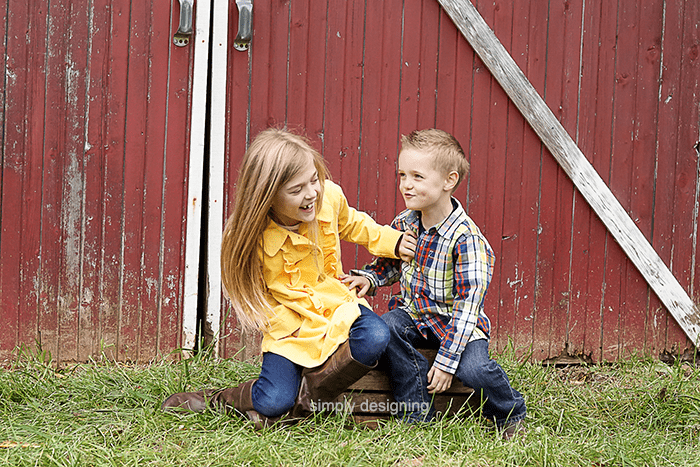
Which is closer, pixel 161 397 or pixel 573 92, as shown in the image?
pixel 161 397

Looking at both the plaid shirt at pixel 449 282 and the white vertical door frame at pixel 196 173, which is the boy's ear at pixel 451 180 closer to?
the plaid shirt at pixel 449 282

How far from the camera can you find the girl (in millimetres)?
2578

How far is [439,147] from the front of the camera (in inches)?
102

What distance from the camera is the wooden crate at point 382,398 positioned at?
2760 millimetres

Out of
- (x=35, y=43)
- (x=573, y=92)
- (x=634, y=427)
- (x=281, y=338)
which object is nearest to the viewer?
(x=281, y=338)

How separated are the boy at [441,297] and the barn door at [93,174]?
1.43 meters

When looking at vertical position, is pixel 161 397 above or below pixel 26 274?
below

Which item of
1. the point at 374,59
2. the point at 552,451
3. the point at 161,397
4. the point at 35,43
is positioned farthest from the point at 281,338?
the point at 35,43

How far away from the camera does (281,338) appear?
2.71 metres

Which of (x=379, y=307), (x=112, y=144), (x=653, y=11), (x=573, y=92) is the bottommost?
(x=379, y=307)

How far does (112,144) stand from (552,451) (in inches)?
104

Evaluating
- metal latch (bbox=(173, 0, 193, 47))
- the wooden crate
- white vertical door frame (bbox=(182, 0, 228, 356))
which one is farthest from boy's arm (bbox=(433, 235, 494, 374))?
metal latch (bbox=(173, 0, 193, 47))

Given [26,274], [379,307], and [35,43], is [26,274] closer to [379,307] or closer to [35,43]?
[35,43]

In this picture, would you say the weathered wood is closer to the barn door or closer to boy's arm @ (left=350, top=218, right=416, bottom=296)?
boy's arm @ (left=350, top=218, right=416, bottom=296)
